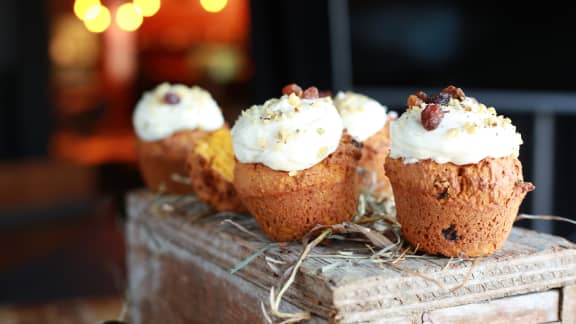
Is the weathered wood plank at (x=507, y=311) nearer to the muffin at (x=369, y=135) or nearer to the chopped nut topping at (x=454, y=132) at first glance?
the chopped nut topping at (x=454, y=132)

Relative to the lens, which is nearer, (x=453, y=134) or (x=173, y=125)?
(x=453, y=134)

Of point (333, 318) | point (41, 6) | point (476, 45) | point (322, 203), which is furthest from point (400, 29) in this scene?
point (41, 6)

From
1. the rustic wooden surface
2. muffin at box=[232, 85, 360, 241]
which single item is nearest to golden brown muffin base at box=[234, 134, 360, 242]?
muffin at box=[232, 85, 360, 241]

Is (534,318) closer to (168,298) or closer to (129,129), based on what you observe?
(168,298)

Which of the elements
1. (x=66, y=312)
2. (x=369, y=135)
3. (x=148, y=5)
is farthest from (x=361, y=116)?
(x=148, y=5)

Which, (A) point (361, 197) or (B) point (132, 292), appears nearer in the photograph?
(A) point (361, 197)

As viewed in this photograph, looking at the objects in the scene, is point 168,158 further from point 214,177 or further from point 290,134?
point 290,134

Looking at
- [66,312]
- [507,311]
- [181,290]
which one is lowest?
[66,312]
